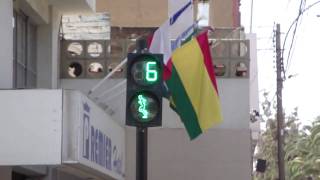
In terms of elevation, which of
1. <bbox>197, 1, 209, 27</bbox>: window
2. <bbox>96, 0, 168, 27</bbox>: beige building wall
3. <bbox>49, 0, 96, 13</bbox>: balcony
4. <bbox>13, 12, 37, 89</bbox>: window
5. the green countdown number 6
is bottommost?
the green countdown number 6

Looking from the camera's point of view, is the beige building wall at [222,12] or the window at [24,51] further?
the beige building wall at [222,12]

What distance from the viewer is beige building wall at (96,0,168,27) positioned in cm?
2477

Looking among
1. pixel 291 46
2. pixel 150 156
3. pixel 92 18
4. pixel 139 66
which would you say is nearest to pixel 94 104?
pixel 139 66

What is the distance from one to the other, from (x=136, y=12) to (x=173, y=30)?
12102mm

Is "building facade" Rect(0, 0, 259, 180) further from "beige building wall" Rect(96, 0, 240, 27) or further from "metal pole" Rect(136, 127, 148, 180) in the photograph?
"beige building wall" Rect(96, 0, 240, 27)

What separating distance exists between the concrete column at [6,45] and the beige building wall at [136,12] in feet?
42.9

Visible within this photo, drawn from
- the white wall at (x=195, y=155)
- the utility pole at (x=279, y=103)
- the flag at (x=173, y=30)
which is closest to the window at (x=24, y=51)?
the flag at (x=173, y=30)

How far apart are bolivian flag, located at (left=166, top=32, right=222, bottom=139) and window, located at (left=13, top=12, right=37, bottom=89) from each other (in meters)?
2.76

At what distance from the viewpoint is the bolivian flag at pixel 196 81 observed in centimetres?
1223

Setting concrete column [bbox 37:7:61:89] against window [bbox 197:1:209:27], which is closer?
window [bbox 197:1:209:27]

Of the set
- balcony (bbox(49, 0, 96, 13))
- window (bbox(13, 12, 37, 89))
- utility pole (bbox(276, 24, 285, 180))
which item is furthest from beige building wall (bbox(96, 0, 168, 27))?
window (bbox(13, 12, 37, 89))

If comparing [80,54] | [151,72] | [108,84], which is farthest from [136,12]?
[151,72]

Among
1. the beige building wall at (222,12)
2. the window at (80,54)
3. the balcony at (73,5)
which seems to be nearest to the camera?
the balcony at (73,5)

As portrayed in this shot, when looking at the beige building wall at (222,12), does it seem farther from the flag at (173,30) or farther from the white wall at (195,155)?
the flag at (173,30)
